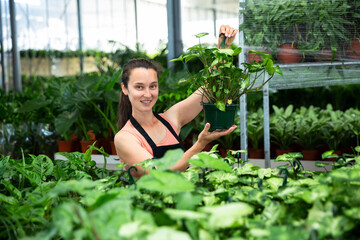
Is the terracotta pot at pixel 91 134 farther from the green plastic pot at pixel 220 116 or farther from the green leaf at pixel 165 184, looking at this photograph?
the green leaf at pixel 165 184

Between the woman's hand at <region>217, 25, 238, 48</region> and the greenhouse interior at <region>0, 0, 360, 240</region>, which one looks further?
the woman's hand at <region>217, 25, 238, 48</region>

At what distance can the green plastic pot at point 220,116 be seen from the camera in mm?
1802

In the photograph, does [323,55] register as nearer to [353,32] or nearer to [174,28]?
[353,32]

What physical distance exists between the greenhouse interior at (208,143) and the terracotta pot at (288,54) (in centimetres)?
1

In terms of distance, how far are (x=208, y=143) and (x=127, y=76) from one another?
110 cm

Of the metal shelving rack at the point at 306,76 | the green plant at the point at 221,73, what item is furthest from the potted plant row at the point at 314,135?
Result: the green plant at the point at 221,73

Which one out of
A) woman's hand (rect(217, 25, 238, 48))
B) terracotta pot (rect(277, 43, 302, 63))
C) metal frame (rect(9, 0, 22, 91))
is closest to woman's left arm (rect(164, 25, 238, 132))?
woman's hand (rect(217, 25, 238, 48))

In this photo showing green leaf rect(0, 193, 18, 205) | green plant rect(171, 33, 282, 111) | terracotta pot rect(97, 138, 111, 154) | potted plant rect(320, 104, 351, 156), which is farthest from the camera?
terracotta pot rect(97, 138, 111, 154)

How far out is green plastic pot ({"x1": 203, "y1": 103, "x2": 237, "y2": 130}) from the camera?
180cm

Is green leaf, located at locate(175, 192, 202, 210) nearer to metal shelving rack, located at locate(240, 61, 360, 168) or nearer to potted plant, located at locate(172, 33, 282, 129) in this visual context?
potted plant, located at locate(172, 33, 282, 129)

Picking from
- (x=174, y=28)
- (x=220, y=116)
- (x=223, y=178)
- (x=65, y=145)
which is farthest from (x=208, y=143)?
(x=174, y=28)

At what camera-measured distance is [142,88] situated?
203cm

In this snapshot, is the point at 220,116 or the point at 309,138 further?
the point at 309,138

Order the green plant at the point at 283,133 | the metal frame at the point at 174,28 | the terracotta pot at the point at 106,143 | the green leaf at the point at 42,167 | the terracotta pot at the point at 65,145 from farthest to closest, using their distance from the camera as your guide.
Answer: the metal frame at the point at 174,28 → the terracotta pot at the point at 65,145 → the terracotta pot at the point at 106,143 → the green plant at the point at 283,133 → the green leaf at the point at 42,167
